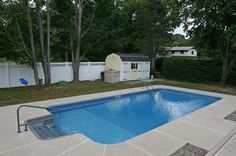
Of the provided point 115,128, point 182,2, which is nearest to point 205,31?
point 182,2

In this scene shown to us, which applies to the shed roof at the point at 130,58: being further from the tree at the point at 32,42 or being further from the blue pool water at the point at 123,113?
the tree at the point at 32,42

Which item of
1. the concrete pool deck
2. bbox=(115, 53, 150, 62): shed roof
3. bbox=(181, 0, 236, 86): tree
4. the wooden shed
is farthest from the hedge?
the concrete pool deck

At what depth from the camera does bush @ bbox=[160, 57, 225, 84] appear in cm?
1452

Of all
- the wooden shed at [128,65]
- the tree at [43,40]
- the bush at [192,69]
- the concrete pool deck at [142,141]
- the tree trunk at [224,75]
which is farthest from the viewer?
the bush at [192,69]

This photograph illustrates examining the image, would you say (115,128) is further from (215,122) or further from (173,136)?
(215,122)

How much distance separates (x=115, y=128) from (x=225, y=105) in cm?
535

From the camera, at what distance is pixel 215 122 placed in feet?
19.7

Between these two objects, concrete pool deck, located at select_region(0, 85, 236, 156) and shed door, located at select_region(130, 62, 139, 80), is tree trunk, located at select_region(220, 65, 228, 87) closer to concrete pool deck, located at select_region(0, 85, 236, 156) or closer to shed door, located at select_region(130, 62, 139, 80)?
shed door, located at select_region(130, 62, 139, 80)

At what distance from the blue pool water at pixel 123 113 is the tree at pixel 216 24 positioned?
4.18 m

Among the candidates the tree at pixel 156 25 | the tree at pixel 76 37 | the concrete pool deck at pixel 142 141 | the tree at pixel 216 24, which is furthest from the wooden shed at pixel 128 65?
the concrete pool deck at pixel 142 141

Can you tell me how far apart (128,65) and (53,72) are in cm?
584

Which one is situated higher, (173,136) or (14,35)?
(14,35)

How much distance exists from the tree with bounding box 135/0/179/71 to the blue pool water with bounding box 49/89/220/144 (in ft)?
24.3

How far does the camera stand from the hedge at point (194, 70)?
47.2 ft
